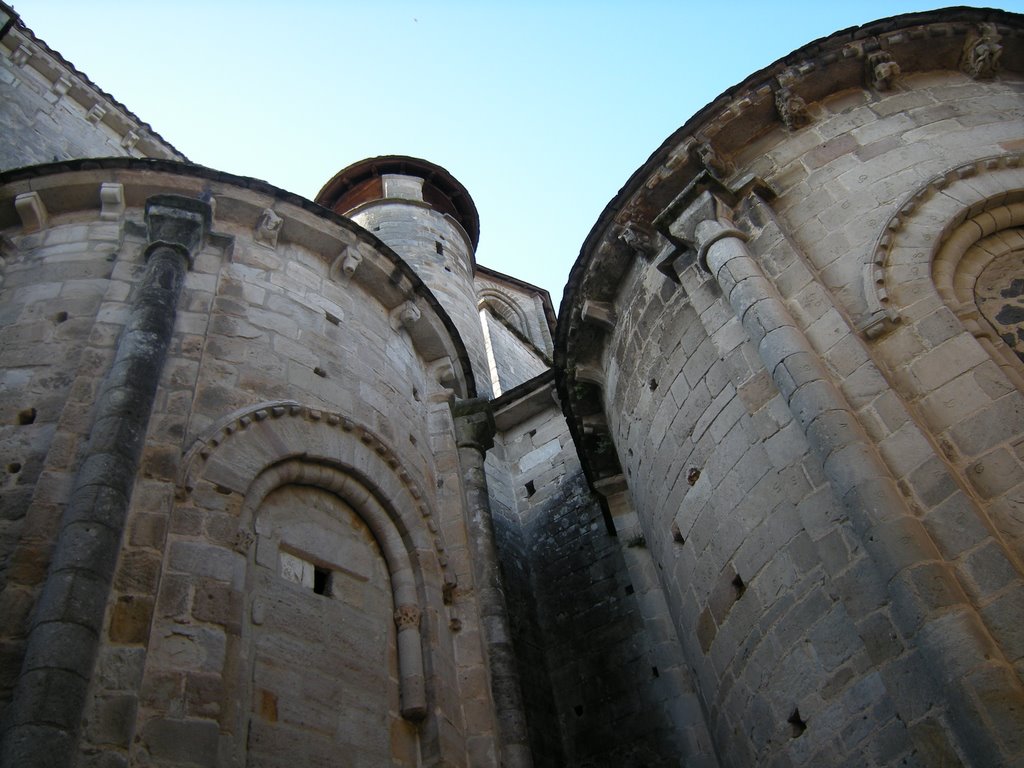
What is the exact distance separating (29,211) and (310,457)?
10.9 ft

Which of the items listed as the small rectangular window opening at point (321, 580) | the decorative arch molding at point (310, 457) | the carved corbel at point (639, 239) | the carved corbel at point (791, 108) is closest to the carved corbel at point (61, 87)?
the decorative arch molding at point (310, 457)

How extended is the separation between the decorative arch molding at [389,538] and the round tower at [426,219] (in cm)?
845

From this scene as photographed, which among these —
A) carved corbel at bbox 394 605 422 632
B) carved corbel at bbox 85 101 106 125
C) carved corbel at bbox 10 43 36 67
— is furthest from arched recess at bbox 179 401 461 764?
carved corbel at bbox 10 43 36 67

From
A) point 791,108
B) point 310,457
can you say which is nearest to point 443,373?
point 310,457

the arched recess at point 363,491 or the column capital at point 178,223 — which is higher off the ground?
the column capital at point 178,223

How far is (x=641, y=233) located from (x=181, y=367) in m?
4.22

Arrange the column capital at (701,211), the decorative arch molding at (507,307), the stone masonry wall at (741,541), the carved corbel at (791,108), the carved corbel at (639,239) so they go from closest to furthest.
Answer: the stone masonry wall at (741,541) < the column capital at (701,211) < the carved corbel at (791,108) < the carved corbel at (639,239) < the decorative arch molding at (507,307)

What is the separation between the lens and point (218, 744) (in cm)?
433

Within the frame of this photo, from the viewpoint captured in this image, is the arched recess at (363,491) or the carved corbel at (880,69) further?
the carved corbel at (880,69)

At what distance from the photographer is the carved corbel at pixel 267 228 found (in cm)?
786

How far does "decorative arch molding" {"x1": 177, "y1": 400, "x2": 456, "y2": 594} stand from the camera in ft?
18.5

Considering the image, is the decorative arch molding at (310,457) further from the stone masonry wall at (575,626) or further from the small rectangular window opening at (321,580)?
the stone masonry wall at (575,626)

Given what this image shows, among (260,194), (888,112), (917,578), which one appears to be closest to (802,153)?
(888,112)

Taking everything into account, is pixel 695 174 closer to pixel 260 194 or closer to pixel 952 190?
pixel 952 190
